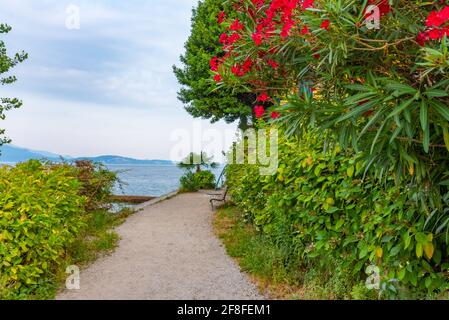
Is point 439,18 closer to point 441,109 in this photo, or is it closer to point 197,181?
point 441,109

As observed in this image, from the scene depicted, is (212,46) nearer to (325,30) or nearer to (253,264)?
(253,264)

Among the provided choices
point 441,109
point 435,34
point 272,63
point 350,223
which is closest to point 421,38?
point 435,34

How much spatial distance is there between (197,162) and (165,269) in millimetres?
11466

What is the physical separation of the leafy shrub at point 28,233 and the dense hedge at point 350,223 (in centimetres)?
278

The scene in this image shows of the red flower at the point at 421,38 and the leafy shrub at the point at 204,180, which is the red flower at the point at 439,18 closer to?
the red flower at the point at 421,38

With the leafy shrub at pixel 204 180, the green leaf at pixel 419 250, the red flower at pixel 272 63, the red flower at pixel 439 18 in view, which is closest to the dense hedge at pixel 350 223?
the green leaf at pixel 419 250

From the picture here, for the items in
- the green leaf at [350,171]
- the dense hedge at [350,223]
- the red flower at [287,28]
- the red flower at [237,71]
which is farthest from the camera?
the green leaf at [350,171]

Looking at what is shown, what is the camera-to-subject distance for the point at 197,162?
16.7 metres

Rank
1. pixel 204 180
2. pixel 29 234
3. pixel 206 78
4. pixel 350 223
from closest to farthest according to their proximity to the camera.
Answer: pixel 350 223, pixel 29 234, pixel 206 78, pixel 204 180

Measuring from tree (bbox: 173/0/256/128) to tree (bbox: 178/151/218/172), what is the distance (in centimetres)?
165

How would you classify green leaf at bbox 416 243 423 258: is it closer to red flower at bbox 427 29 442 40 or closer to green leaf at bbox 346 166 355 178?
green leaf at bbox 346 166 355 178

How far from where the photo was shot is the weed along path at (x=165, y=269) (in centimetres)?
445
